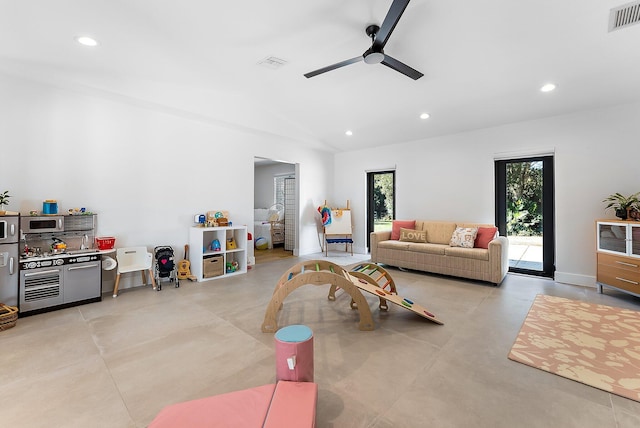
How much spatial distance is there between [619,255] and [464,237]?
1.92m

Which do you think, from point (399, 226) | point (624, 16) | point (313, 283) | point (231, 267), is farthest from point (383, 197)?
point (624, 16)

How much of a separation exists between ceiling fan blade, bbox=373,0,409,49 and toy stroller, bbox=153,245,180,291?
161 inches

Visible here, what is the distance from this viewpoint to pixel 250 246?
5758 millimetres

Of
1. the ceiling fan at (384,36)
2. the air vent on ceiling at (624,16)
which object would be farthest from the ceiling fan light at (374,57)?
the air vent on ceiling at (624,16)

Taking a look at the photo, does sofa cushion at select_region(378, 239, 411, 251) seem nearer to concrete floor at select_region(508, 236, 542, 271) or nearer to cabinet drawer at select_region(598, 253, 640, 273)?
concrete floor at select_region(508, 236, 542, 271)

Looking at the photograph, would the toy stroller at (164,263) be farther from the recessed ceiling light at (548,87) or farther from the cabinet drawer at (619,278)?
the cabinet drawer at (619,278)

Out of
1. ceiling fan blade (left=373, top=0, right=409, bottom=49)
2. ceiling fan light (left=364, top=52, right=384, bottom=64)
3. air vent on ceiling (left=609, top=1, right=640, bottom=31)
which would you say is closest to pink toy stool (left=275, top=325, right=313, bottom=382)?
ceiling fan blade (left=373, top=0, right=409, bottom=49)

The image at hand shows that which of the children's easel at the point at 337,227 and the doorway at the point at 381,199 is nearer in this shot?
the doorway at the point at 381,199

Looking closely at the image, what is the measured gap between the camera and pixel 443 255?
4863 millimetres

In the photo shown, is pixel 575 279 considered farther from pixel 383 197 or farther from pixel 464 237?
pixel 383 197

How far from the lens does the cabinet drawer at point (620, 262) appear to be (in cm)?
357

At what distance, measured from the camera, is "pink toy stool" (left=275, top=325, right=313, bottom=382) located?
5.28 ft

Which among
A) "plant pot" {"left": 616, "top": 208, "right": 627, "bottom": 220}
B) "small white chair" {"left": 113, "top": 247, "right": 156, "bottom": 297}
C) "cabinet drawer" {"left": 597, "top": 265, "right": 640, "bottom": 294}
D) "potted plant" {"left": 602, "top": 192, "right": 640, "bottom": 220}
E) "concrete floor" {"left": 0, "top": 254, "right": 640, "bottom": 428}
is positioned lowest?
"concrete floor" {"left": 0, "top": 254, "right": 640, "bottom": 428}

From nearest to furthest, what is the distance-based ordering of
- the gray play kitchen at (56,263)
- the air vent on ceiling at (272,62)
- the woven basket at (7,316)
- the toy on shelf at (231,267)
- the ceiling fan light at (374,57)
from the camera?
1. the ceiling fan light at (374,57)
2. the woven basket at (7,316)
3. the gray play kitchen at (56,263)
4. the air vent on ceiling at (272,62)
5. the toy on shelf at (231,267)
